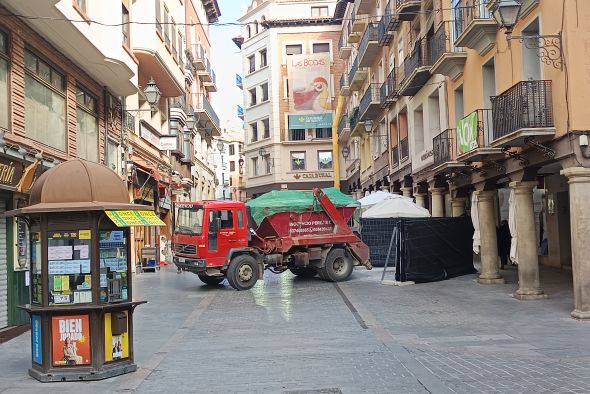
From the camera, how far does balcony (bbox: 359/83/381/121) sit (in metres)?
30.8

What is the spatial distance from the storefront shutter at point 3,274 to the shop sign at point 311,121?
40196 mm

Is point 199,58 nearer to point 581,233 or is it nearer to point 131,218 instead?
point 581,233

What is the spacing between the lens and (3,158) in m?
10.6

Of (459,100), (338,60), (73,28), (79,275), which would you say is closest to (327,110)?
(338,60)

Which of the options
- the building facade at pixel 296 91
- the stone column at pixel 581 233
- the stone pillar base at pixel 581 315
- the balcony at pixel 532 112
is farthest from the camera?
the building facade at pixel 296 91

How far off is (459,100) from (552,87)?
763 centimetres

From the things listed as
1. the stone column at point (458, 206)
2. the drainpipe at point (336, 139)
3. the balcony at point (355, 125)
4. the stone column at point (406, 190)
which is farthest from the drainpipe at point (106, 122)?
the drainpipe at point (336, 139)

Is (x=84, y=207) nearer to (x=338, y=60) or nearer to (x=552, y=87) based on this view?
(x=552, y=87)

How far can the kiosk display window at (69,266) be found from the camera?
758cm

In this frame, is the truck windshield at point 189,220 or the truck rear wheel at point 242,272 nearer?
the truck rear wheel at point 242,272

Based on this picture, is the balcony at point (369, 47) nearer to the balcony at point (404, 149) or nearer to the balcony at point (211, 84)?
the balcony at point (404, 149)

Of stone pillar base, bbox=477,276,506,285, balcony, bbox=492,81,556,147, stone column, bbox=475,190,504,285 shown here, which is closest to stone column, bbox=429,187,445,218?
stone column, bbox=475,190,504,285

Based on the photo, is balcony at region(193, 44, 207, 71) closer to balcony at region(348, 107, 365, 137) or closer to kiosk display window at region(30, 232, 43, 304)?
balcony at region(348, 107, 365, 137)

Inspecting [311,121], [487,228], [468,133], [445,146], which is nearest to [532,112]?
[468,133]
